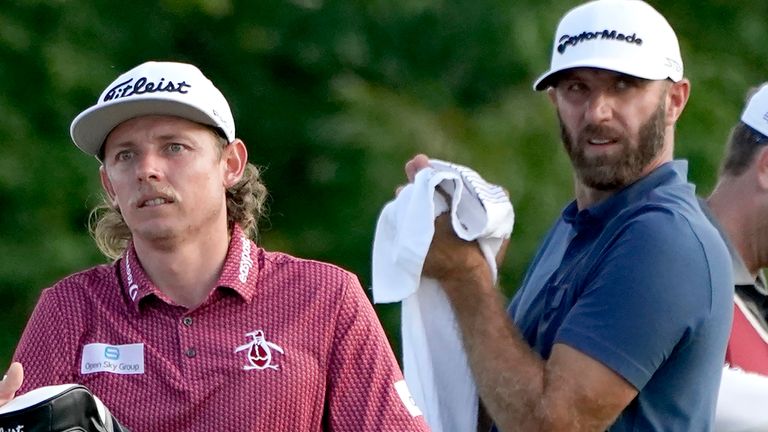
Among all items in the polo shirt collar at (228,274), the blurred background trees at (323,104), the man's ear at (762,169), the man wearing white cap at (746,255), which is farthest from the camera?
the blurred background trees at (323,104)

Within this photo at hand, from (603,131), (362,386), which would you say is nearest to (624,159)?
(603,131)

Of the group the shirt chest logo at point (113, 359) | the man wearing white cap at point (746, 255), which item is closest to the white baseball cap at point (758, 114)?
the man wearing white cap at point (746, 255)

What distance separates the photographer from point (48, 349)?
10.8 ft

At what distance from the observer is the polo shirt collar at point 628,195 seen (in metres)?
3.44

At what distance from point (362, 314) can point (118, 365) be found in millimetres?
488

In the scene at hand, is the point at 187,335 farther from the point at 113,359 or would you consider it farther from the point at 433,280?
the point at 433,280

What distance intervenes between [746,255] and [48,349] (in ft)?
5.67

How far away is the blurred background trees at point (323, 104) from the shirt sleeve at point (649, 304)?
2938 mm

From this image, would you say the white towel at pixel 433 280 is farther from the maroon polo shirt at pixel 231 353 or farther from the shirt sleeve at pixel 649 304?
the shirt sleeve at pixel 649 304

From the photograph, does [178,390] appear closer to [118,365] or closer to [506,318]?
[118,365]

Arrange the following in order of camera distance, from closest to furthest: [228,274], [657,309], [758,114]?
[657,309]
[228,274]
[758,114]

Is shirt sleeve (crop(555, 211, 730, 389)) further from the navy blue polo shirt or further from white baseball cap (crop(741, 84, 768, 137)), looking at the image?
white baseball cap (crop(741, 84, 768, 137))

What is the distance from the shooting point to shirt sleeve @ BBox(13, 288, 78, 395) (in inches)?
128

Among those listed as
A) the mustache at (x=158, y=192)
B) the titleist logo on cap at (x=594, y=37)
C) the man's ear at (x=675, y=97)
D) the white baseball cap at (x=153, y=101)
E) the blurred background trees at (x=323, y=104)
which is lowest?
the mustache at (x=158, y=192)
